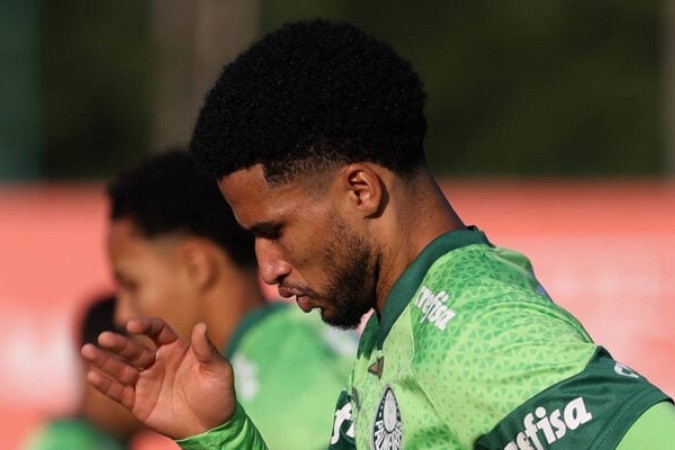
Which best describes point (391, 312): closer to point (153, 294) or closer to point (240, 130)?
point (240, 130)

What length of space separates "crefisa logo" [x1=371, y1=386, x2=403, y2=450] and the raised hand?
50cm

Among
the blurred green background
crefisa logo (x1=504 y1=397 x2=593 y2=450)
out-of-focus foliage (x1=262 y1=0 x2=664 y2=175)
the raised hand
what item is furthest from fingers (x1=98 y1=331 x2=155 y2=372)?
out-of-focus foliage (x1=262 y1=0 x2=664 y2=175)

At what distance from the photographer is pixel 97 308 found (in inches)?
282

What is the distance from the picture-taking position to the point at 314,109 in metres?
3.32

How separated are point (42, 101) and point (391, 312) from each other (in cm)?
2377

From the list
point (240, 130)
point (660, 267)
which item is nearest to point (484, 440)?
point (240, 130)

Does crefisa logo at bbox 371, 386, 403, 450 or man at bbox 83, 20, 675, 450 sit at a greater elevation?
man at bbox 83, 20, 675, 450

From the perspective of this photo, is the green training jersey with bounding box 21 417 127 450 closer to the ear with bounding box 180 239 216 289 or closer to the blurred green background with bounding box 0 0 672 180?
the ear with bounding box 180 239 216 289

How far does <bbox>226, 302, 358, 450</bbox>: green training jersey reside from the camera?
4965 mm

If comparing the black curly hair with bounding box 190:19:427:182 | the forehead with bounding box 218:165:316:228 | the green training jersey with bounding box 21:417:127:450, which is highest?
the black curly hair with bounding box 190:19:427:182

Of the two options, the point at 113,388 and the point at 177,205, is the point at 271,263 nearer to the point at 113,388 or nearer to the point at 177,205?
the point at 113,388

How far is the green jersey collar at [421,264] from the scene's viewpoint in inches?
132

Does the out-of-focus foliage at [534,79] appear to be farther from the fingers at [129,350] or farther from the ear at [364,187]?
the ear at [364,187]

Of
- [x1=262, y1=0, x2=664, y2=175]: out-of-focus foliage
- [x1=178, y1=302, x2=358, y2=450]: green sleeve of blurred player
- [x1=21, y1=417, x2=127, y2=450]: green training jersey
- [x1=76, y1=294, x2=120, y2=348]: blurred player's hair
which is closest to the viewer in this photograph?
[x1=178, y1=302, x2=358, y2=450]: green sleeve of blurred player
